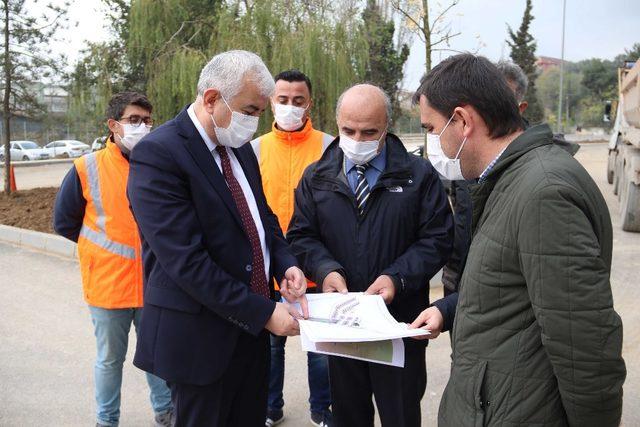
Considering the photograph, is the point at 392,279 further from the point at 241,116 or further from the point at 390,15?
the point at 390,15

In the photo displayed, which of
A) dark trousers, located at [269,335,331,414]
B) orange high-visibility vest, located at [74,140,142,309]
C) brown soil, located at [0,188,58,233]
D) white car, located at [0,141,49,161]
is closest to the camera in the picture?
orange high-visibility vest, located at [74,140,142,309]

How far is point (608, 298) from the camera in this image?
4.57 feet

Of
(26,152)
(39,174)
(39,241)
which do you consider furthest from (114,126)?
(26,152)

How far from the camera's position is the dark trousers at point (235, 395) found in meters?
2.23

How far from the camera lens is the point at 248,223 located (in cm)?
230

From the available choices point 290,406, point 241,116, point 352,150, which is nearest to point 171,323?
point 241,116

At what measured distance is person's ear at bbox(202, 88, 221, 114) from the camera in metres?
2.23

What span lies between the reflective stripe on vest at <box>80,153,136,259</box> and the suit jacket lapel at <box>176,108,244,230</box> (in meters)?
1.35

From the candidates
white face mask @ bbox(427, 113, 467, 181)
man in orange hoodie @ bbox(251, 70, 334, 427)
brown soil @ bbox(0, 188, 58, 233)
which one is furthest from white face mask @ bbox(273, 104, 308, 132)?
brown soil @ bbox(0, 188, 58, 233)

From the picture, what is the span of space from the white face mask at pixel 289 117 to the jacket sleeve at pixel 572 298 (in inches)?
94.9

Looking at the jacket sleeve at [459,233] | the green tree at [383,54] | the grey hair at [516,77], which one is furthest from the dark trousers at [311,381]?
the green tree at [383,54]

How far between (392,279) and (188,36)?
8.39 metres

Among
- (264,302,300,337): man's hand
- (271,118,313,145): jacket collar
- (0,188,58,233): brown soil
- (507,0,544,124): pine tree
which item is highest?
(507,0,544,124): pine tree

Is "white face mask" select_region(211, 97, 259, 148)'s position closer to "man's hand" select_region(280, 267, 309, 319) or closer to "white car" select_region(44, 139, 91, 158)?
"man's hand" select_region(280, 267, 309, 319)
